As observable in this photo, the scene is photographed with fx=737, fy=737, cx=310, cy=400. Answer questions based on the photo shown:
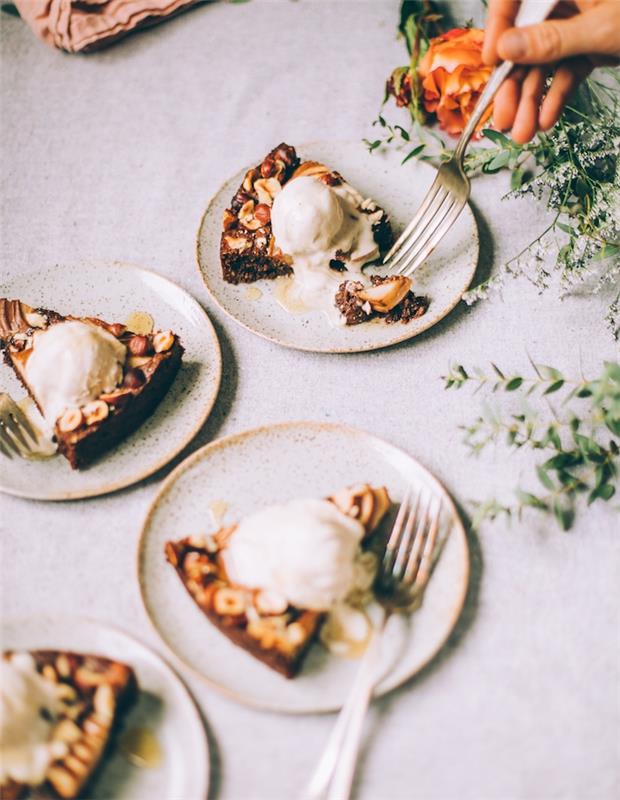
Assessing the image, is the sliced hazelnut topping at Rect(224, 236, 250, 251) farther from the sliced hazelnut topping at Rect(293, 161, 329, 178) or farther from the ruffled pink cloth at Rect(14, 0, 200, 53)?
the ruffled pink cloth at Rect(14, 0, 200, 53)

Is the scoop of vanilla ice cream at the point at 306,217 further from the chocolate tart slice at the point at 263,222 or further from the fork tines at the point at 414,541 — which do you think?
the fork tines at the point at 414,541

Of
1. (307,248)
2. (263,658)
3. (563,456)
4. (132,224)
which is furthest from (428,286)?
(263,658)

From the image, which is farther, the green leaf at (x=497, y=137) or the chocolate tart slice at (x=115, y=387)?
the green leaf at (x=497, y=137)

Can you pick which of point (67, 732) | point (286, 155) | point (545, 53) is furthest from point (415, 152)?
point (67, 732)

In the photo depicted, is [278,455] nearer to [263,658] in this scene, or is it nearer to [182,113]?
[263,658]

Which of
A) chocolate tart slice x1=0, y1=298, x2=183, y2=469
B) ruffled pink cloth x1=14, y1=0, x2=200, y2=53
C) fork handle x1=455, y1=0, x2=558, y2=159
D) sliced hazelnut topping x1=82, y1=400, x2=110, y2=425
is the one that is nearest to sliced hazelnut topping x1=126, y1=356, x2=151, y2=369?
chocolate tart slice x1=0, y1=298, x2=183, y2=469

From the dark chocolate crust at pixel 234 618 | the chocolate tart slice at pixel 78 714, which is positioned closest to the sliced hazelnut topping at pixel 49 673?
the chocolate tart slice at pixel 78 714
